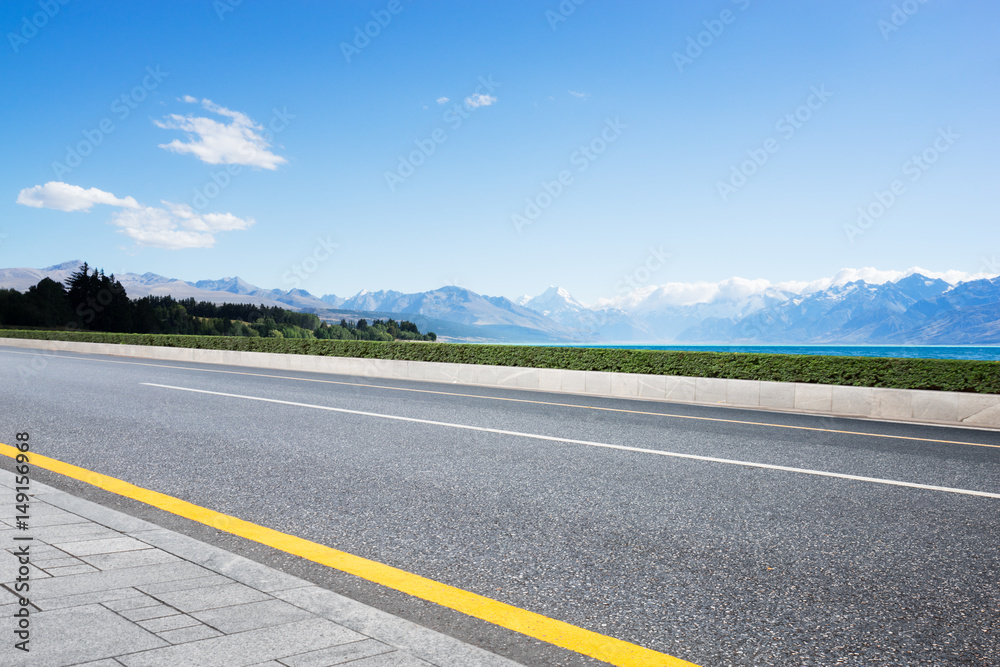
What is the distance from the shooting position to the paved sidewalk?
233 cm

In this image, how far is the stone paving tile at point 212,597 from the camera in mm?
2758

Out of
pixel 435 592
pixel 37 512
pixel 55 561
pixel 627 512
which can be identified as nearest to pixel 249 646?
pixel 435 592

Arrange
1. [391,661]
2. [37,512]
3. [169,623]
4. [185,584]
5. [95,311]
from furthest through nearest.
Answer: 1. [95,311]
2. [37,512]
3. [185,584]
4. [169,623]
5. [391,661]

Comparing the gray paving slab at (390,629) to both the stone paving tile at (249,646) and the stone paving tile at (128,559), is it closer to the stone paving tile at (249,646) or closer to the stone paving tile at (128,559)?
the stone paving tile at (249,646)

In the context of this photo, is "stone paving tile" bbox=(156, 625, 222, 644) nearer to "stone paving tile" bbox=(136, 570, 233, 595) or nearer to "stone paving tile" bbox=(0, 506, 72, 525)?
"stone paving tile" bbox=(136, 570, 233, 595)

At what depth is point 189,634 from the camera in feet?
8.16

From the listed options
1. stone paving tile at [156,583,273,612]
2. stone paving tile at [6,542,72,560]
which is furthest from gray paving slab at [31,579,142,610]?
stone paving tile at [6,542,72,560]

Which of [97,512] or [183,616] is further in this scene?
[97,512]

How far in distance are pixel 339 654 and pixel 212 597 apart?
0.83 meters

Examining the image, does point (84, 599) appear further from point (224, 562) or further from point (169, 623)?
point (224, 562)

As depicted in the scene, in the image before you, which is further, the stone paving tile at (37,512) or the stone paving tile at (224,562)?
the stone paving tile at (37,512)

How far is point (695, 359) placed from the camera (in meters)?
14.0

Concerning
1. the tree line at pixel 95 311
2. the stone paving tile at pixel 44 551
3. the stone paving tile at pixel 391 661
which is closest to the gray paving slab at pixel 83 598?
the stone paving tile at pixel 44 551

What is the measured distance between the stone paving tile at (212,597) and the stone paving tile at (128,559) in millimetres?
492
